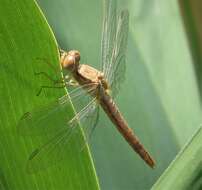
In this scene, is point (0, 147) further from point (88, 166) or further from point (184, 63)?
point (184, 63)

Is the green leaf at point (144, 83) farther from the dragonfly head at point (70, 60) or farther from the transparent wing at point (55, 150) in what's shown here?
the transparent wing at point (55, 150)

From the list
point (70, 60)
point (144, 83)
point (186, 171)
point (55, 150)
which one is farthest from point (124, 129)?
point (186, 171)

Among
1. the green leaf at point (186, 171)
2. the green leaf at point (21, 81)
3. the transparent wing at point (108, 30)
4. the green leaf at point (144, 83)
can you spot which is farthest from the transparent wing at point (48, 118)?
the transparent wing at point (108, 30)

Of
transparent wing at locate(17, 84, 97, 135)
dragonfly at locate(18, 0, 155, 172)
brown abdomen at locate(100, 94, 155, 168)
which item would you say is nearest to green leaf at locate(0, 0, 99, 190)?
transparent wing at locate(17, 84, 97, 135)

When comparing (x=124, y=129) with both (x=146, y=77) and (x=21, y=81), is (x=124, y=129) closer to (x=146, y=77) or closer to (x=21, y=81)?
(x=146, y=77)

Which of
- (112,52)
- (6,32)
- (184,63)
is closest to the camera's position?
(6,32)

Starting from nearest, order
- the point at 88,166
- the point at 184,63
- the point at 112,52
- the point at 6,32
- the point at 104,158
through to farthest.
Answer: the point at 6,32, the point at 88,166, the point at 104,158, the point at 112,52, the point at 184,63

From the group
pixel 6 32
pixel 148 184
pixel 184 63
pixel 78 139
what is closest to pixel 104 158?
pixel 148 184
